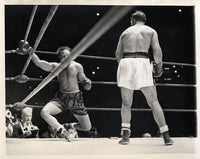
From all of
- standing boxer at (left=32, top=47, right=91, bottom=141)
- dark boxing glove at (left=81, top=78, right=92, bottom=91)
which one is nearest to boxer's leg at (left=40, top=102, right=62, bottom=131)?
standing boxer at (left=32, top=47, right=91, bottom=141)

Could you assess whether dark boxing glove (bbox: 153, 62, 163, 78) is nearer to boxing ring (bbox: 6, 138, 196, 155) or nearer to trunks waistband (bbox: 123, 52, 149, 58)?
trunks waistband (bbox: 123, 52, 149, 58)

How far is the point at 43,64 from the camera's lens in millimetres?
2668

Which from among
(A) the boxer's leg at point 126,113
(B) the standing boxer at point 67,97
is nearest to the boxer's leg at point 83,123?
(B) the standing boxer at point 67,97

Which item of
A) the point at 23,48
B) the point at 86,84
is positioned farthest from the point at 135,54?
the point at 23,48

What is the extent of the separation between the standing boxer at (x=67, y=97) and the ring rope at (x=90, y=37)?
0.03m

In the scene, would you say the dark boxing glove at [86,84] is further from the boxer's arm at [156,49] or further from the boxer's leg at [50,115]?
the boxer's arm at [156,49]

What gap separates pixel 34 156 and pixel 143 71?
88cm

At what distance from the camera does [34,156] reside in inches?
104

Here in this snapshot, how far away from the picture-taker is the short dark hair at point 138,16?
2668 millimetres

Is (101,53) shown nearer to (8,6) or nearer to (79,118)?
(79,118)

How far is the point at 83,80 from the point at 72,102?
16 cm

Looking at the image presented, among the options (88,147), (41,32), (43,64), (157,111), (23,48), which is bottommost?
(88,147)

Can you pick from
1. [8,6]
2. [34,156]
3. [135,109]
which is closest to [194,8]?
[135,109]

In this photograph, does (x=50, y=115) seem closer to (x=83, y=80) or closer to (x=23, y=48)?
(x=83, y=80)
